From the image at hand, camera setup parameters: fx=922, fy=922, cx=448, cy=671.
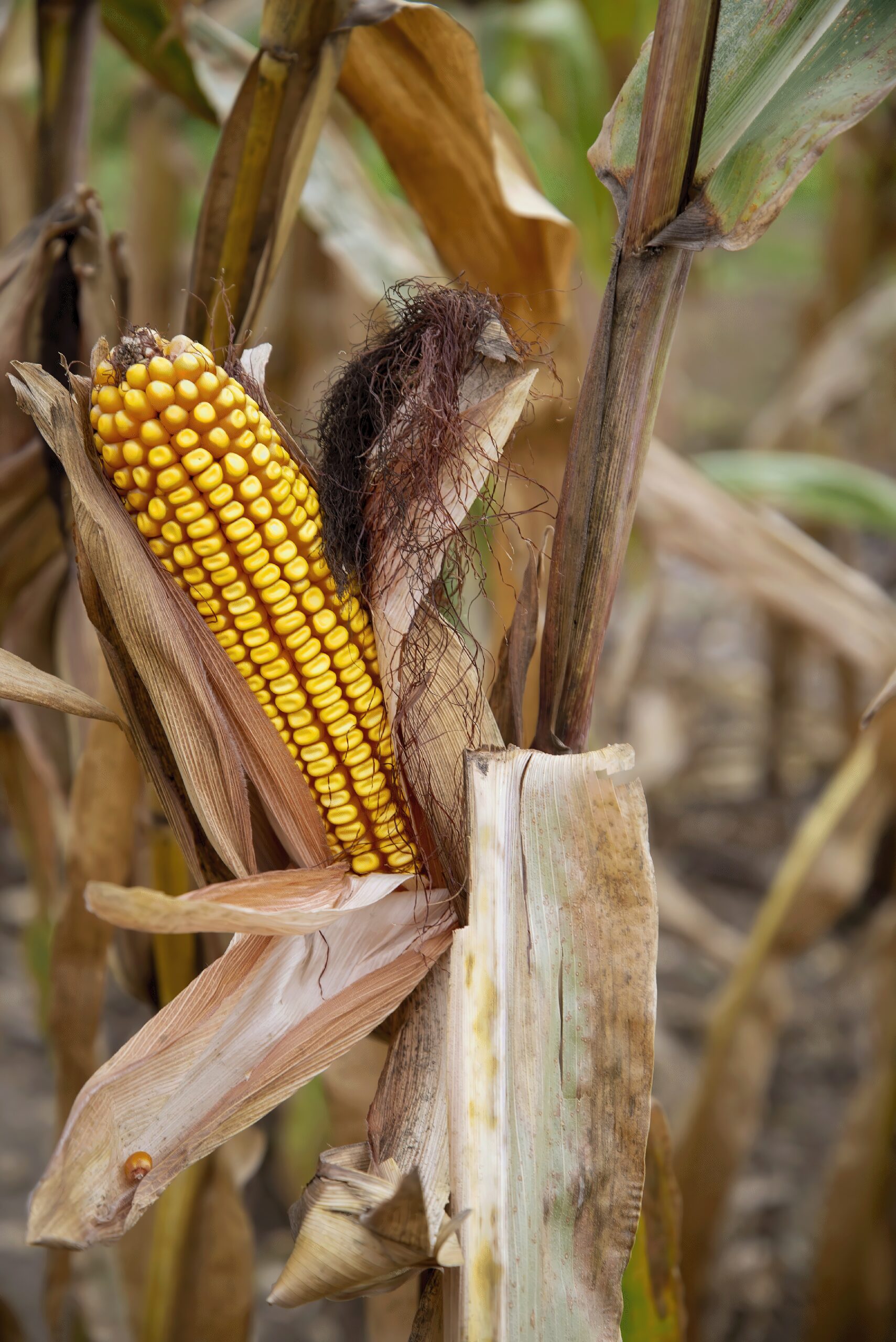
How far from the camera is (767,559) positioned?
4.15 ft

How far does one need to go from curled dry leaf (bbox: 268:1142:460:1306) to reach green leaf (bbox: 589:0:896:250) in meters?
0.51

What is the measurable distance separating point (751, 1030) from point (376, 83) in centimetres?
119

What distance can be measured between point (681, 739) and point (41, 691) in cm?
209

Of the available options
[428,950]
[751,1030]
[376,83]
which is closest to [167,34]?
[376,83]

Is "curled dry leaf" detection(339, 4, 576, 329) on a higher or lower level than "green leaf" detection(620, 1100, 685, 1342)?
higher

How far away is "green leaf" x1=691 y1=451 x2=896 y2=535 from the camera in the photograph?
58.2 inches

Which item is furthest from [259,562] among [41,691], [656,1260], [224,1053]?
[656,1260]

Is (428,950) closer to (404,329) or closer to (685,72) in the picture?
(404,329)

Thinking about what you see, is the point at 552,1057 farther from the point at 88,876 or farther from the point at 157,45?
the point at 157,45

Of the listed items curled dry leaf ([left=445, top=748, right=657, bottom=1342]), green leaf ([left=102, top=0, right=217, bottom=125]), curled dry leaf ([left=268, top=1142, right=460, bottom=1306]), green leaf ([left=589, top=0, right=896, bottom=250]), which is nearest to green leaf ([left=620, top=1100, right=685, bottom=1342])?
curled dry leaf ([left=445, top=748, right=657, bottom=1342])

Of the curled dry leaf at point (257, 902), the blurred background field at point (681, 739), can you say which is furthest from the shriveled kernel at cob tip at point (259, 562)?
the blurred background field at point (681, 739)

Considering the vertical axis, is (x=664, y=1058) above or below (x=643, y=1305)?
below

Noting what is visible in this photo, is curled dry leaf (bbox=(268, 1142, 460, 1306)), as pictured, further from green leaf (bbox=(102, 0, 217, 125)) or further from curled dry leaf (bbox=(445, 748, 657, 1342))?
green leaf (bbox=(102, 0, 217, 125))

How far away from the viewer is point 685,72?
1.55 ft
